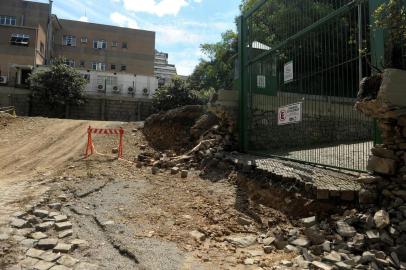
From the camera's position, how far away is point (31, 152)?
47.8 feet

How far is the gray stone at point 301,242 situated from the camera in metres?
→ 5.20

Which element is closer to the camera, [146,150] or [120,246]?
[120,246]

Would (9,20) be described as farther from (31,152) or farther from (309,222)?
(309,222)

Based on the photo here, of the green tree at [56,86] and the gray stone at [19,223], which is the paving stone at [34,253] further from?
the green tree at [56,86]

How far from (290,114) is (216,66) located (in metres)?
24.7

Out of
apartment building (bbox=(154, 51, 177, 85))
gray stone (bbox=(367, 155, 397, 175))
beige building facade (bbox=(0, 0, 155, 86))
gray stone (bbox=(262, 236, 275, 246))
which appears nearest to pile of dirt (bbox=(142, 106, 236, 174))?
gray stone (bbox=(262, 236, 275, 246))

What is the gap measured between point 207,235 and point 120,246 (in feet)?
4.42

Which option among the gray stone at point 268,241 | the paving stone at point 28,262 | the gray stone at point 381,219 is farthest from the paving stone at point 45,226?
the gray stone at point 381,219

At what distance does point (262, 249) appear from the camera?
5.44m

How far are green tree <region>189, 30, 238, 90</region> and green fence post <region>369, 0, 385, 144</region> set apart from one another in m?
22.2

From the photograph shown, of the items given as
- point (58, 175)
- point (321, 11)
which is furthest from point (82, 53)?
point (321, 11)

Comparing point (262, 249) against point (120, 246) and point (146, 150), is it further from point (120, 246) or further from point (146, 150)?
point (146, 150)

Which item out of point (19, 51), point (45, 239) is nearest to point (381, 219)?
point (45, 239)

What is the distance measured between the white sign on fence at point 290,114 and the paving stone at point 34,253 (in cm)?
534
